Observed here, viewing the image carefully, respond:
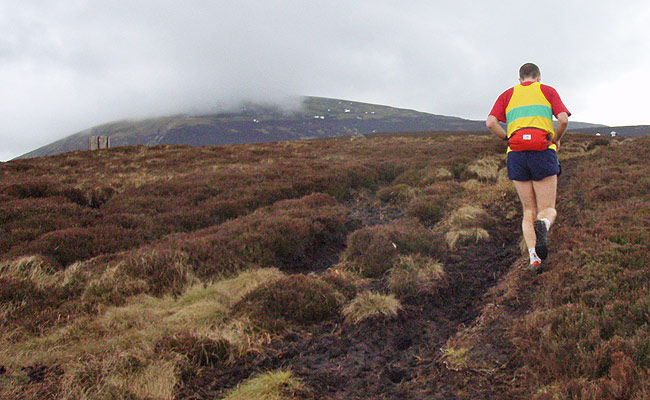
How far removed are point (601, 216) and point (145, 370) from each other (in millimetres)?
7230

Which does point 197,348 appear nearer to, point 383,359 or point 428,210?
point 383,359

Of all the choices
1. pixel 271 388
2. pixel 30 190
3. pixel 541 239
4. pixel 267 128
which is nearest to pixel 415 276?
pixel 541 239

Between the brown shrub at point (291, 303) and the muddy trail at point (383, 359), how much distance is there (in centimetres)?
23

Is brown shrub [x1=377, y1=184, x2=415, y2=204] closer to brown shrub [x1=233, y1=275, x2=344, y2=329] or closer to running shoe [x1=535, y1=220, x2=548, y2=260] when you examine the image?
running shoe [x1=535, y1=220, x2=548, y2=260]

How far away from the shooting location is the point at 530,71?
203 inches

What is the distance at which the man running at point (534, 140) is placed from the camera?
495 cm

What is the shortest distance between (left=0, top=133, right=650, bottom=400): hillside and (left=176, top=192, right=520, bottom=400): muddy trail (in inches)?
0.9

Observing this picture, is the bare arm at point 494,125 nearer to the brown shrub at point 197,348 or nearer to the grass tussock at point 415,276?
the grass tussock at point 415,276

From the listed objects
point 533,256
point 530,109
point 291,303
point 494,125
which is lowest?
point 291,303

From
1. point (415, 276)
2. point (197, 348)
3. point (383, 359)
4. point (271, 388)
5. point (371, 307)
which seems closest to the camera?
point (271, 388)

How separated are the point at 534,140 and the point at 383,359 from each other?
3.38 meters

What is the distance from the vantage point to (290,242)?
25.8 feet

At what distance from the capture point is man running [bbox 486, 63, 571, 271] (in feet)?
16.2

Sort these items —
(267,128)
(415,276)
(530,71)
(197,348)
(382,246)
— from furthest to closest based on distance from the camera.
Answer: (267,128), (382,246), (415,276), (530,71), (197,348)
